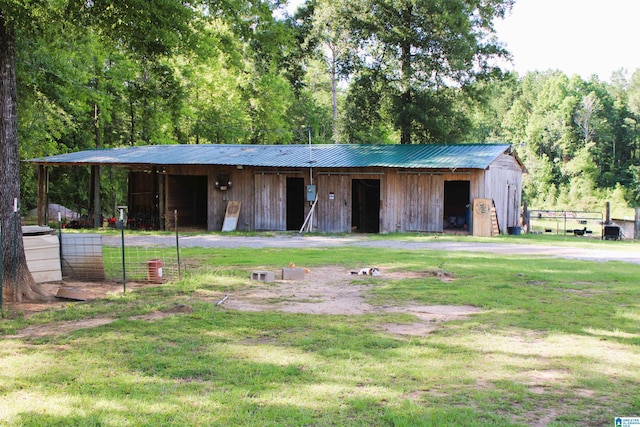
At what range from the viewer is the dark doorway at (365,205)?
24531 mm

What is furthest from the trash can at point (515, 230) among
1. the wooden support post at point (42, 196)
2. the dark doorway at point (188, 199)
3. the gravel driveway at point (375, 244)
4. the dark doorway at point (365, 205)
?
the wooden support post at point (42, 196)

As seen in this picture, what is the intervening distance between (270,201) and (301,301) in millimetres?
14427

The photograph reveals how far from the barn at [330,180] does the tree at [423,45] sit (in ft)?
15.0

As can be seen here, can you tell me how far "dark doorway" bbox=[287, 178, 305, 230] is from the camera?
84.7 feet

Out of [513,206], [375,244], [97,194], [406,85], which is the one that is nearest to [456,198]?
[513,206]

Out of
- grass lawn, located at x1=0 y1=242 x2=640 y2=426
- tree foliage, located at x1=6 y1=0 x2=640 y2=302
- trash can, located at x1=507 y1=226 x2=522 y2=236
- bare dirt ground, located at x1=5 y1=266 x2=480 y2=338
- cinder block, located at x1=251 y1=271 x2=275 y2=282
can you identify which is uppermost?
tree foliage, located at x1=6 y1=0 x2=640 y2=302

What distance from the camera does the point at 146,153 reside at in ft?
79.5

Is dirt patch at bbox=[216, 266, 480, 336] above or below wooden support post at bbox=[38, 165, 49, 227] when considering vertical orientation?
below

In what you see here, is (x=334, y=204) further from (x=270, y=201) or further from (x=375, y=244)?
(x=375, y=244)

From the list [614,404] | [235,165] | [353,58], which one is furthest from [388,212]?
[614,404]

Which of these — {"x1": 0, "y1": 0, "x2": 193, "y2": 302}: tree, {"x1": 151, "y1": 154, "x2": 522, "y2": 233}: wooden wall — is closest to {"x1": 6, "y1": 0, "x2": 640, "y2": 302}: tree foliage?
{"x1": 0, "y1": 0, "x2": 193, "y2": 302}: tree

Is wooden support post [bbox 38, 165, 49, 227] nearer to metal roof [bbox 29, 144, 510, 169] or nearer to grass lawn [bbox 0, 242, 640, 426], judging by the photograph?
metal roof [bbox 29, 144, 510, 169]

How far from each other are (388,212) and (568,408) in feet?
57.7

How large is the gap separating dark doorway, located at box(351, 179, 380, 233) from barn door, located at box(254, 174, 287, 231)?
11.3 feet
